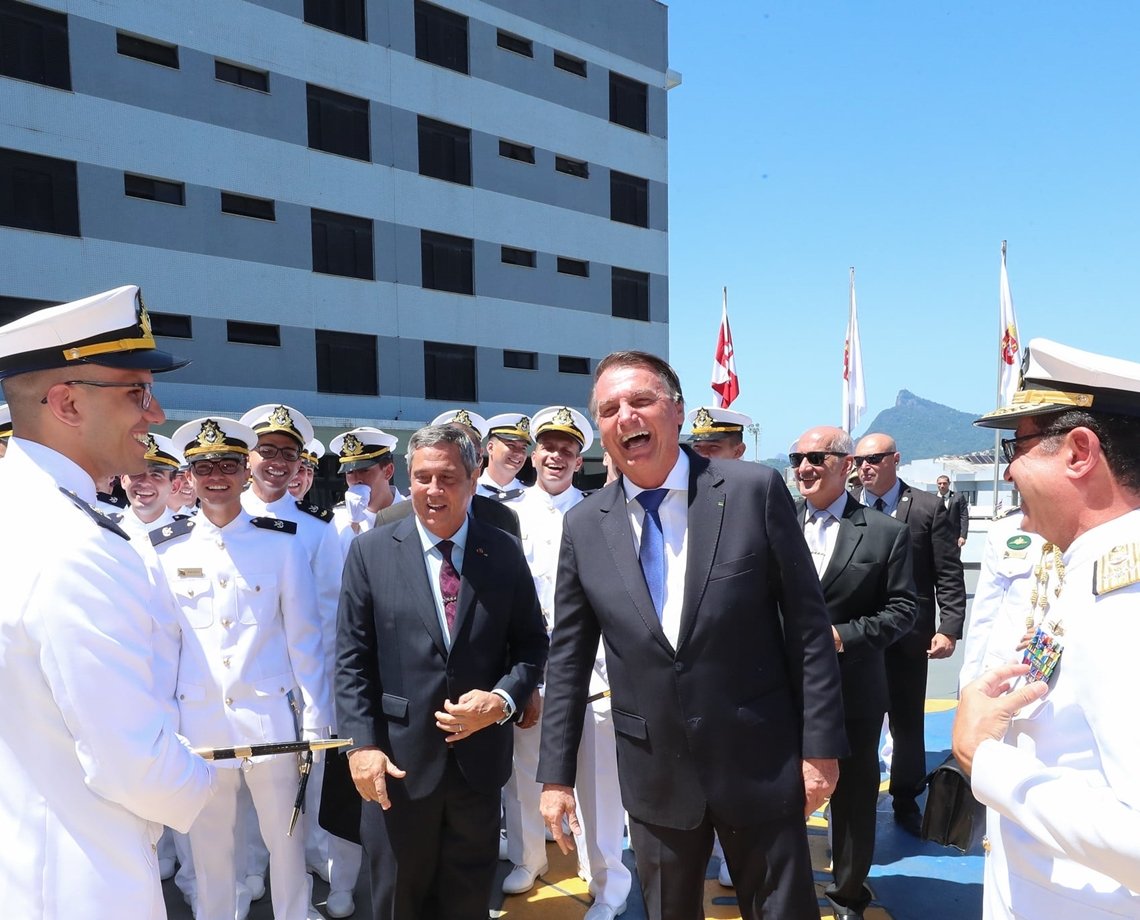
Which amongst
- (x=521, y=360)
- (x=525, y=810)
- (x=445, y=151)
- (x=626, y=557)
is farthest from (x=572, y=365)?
(x=626, y=557)

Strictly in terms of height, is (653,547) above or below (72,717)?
above

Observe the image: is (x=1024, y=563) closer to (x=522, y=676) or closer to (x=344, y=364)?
(x=522, y=676)

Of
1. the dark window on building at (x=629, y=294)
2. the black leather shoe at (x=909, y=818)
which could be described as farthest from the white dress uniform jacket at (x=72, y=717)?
the dark window on building at (x=629, y=294)

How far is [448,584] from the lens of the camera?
3.05 meters

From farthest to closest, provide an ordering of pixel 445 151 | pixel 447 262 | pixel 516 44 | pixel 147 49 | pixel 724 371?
1. pixel 516 44
2. pixel 447 262
3. pixel 445 151
4. pixel 147 49
5. pixel 724 371

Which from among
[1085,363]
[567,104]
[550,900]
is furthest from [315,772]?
[567,104]

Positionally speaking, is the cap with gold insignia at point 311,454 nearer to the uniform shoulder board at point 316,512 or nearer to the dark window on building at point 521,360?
the uniform shoulder board at point 316,512

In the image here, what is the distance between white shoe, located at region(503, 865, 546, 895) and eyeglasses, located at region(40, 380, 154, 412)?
10.1 feet

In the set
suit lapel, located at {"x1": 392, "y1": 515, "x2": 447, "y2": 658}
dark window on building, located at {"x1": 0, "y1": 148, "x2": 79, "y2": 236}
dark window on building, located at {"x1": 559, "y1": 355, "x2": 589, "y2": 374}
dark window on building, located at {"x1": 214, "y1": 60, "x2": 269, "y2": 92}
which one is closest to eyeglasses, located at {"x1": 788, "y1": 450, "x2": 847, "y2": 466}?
suit lapel, located at {"x1": 392, "y1": 515, "x2": 447, "y2": 658}

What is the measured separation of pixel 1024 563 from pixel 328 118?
19.1 m

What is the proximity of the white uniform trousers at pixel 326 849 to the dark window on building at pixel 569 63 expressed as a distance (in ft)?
75.2

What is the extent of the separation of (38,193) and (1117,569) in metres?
18.2

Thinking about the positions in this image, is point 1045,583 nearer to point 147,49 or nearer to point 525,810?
point 525,810

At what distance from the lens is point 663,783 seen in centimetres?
237
